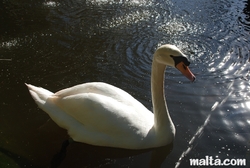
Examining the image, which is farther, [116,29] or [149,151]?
[116,29]

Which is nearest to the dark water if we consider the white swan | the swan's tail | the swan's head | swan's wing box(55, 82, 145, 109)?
the white swan

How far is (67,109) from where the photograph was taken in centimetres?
478

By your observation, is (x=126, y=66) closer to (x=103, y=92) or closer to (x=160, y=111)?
(x=103, y=92)

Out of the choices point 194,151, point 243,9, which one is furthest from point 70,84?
point 243,9

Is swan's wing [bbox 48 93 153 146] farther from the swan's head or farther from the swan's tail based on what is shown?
the swan's head

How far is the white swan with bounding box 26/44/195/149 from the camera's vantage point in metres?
4.48

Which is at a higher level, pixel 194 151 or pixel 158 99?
pixel 158 99

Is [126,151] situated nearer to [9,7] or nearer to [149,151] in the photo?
[149,151]

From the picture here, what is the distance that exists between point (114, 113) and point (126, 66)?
2644 mm

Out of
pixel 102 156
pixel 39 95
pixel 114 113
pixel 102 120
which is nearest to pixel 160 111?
pixel 114 113

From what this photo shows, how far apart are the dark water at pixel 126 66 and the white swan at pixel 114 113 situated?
0.25 m

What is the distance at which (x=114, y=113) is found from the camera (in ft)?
14.7

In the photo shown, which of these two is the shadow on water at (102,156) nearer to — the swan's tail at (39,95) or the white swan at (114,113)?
the white swan at (114,113)

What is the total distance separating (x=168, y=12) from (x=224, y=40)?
243 centimetres
